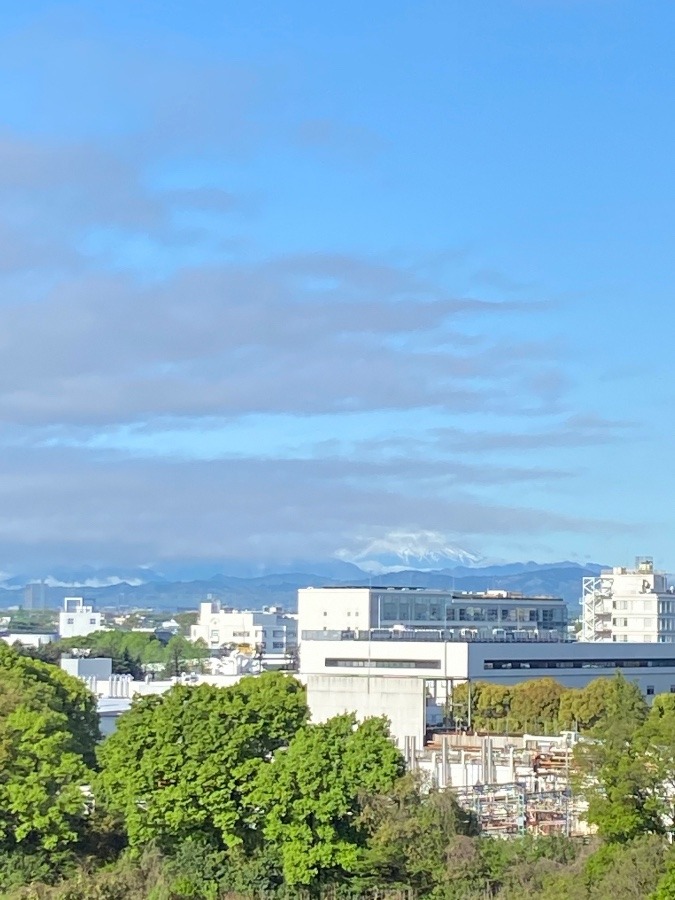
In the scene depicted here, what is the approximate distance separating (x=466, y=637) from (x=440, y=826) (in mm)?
31282

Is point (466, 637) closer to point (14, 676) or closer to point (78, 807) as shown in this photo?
point (14, 676)

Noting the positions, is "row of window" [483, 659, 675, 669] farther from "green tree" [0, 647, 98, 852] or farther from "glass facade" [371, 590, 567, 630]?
"green tree" [0, 647, 98, 852]

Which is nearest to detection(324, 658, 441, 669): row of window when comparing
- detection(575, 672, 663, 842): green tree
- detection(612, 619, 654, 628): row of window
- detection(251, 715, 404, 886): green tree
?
detection(612, 619, 654, 628): row of window

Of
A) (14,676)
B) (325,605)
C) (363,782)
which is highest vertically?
(325,605)

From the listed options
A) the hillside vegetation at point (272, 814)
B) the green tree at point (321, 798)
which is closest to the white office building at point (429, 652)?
the hillside vegetation at point (272, 814)

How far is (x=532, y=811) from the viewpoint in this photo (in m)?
23.3

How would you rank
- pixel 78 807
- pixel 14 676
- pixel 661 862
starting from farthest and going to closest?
1. pixel 14 676
2. pixel 78 807
3. pixel 661 862

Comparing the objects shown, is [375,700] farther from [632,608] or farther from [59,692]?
[632,608]

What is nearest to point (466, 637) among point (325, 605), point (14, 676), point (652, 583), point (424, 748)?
point (325, 605)

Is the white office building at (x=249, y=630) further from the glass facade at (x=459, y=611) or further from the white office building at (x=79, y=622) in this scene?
the glass facade at (x=459, y=611)

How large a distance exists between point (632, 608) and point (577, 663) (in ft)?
59.4

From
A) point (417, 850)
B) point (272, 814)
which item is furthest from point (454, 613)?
point (417, 850)

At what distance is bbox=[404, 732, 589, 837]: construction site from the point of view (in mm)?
22547

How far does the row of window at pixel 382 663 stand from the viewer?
47.6 meters
